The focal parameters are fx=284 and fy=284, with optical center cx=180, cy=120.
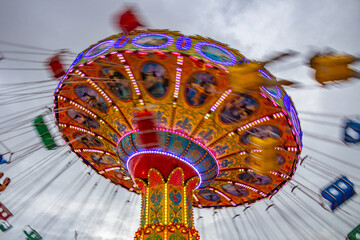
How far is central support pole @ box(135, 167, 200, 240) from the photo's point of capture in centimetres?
831

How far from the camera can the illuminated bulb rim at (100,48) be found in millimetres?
7818

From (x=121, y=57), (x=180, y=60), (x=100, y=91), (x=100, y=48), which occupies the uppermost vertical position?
(x=100, y=48)

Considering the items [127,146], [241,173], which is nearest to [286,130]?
[241,173]

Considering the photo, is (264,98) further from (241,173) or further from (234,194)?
(234,194)

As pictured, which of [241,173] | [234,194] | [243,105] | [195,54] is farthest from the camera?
[234,194]

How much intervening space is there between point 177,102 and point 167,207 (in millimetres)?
3233

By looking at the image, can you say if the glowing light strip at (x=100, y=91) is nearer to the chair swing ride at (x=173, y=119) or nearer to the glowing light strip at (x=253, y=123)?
the chair swing ride at (x=173, y=119)

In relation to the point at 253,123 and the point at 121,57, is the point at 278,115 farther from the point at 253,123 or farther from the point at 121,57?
the point at 121,57

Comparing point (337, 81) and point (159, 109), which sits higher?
point (159, 109)

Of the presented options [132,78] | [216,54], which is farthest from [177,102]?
[216,54]

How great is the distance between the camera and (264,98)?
779 cm

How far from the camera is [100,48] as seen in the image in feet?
26.6

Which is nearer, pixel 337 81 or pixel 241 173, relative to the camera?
pixel 337 81

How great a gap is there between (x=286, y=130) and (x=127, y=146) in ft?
16.8
